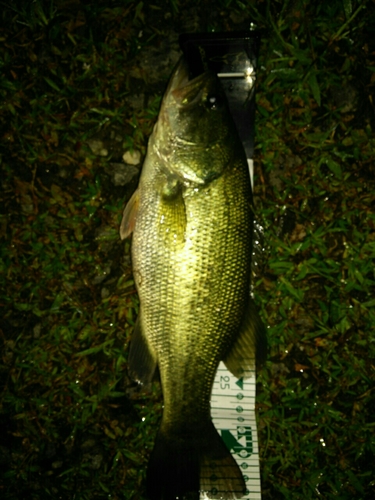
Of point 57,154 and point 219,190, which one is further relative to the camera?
point 57,154

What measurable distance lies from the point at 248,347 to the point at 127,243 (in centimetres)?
98

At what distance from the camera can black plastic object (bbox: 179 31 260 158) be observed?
225cm

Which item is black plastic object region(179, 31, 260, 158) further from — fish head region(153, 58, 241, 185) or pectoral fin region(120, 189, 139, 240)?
pectoral fin region(120, 189, 139, 240)

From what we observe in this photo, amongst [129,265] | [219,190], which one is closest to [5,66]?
[129,265]

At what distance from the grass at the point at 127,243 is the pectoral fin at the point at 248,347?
0.37 metres

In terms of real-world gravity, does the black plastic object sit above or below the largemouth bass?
above

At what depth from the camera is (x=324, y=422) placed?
247 centimetres

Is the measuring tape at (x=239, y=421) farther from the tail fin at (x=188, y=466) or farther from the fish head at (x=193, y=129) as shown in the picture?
the fish head at (x=193, y=129)

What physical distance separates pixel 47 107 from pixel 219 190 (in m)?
1.35

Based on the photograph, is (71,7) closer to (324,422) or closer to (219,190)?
A: (219,190)

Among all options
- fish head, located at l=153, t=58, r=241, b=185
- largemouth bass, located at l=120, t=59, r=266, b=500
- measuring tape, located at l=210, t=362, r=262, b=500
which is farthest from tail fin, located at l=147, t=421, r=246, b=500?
fish head, located at l=153, t=58, r=241, b=185

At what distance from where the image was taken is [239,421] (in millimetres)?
2385

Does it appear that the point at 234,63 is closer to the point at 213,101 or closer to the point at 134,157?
the point at 213,101

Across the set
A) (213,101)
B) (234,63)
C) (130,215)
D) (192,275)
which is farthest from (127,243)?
(234,63)
